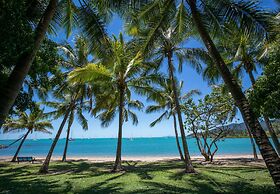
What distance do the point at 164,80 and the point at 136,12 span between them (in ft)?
19.7

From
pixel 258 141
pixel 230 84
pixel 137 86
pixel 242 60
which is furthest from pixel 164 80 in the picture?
pixel 258 141

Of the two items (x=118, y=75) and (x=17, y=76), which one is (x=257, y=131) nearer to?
(x=17, y=76)

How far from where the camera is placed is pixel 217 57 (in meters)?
6.09

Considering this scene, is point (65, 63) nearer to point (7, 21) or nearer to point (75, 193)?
point (75, 193)

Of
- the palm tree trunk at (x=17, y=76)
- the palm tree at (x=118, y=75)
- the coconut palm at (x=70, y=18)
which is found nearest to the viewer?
the palm tree trunk at (x=17, y=76)

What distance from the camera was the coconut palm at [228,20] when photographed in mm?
4875

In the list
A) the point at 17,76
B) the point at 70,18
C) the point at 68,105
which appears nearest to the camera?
the point at 17,76

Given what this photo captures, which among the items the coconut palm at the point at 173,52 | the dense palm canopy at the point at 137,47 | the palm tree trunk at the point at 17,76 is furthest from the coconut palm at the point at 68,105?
the palm tree trunk at the point at 17,76

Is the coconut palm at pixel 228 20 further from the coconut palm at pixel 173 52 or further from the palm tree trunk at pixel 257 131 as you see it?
the coconut palm at pixel 173 52

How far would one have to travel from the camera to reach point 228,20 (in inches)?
276

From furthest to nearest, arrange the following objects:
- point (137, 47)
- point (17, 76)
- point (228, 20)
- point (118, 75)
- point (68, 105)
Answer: point (68, 105)
point (118, 75)
point (137, 47)
point (228, 20)
point (17, 76)

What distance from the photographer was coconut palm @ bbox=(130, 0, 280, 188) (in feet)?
16.0

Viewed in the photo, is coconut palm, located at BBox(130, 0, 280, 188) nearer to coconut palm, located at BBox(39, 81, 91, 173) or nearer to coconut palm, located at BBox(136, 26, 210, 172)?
coconut palm, located at BBox(136, 26, 210, 172)

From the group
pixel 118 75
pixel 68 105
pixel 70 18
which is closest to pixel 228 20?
pixel 70 18
